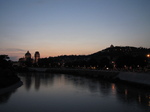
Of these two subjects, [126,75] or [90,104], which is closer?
[90,104]

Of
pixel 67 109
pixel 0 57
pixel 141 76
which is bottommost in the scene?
pixel 67 109

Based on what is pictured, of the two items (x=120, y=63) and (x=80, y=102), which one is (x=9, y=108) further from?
(x=120, y=63)

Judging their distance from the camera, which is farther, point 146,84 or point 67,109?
point 146,84

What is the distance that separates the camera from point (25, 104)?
21391mm

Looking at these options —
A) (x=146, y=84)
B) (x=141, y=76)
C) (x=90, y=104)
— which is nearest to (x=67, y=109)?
(x=90, y=104)

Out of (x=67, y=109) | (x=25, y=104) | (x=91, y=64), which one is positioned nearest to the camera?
(x=67, y=109)

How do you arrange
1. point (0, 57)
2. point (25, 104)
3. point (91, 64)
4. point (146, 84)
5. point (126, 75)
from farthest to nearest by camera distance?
point (91, 64) < point (0, 57) < point (126, 75) < point (146, 84) < point (25, 104)

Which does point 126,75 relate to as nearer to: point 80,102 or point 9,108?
point 80,102

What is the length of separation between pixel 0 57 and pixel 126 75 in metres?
34.6

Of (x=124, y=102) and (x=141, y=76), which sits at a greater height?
(x=141, y=76)

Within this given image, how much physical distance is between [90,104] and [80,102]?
1.54 m

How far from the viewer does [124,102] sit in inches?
882

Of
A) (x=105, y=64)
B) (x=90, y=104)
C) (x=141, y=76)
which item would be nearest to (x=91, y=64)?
(x=105, y=64)

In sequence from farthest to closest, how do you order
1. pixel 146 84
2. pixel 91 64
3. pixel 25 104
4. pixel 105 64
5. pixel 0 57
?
pixel 91 64 → pixel 105 64 → pixel 0 57 → pixel 146 84 → pixel 25 104
